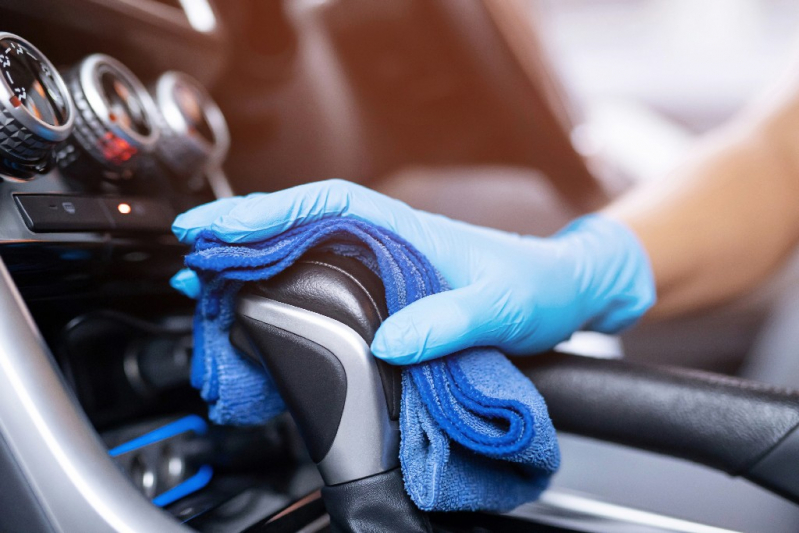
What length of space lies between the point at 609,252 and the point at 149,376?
45 cm

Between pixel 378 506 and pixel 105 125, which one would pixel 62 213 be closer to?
pixel 105 125

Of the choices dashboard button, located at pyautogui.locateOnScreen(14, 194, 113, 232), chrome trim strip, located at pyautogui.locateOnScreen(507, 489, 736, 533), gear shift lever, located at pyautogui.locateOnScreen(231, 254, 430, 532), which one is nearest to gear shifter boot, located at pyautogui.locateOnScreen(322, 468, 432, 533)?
gear shift lever, located at pyautogui.locateOnScreen(231, 254, 430, 532)

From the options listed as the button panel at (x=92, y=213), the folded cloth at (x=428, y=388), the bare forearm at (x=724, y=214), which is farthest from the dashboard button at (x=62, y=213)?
the bare forearm at (x=724, y=214)

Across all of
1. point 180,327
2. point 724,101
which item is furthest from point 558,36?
point 180,327

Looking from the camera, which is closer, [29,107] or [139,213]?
[29,107]

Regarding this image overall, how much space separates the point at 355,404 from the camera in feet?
1.08

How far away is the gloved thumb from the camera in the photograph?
1.05 ft

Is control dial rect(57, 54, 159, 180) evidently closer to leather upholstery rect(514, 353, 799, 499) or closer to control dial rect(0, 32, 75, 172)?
control dial rect(0, 32, 75, 172)

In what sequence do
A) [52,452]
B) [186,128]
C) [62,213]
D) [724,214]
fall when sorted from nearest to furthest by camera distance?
[52,452] < [62,213] < [186,128] < [724,214]

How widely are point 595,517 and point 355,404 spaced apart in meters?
0.25

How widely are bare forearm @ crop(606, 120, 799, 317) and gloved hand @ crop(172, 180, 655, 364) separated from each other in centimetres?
11

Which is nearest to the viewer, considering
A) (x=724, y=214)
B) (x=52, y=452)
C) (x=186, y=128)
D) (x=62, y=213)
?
(x=52, y=452)

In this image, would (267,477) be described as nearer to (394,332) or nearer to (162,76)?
(394,332)

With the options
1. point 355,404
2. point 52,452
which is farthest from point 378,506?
point 52,452
